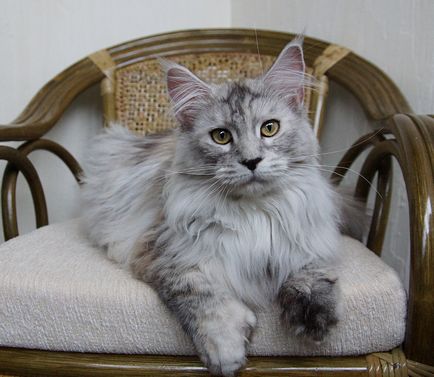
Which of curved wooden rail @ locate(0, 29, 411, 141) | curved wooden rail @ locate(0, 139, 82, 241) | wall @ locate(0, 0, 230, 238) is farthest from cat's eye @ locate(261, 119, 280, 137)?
wall @ locate(0, 0, 230, 238)

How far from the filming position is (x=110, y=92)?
6.01ft

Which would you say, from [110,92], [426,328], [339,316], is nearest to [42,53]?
[110,92]

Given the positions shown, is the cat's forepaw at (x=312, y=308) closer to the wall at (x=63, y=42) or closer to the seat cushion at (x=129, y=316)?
the seat cushion at (x=129, y=316)

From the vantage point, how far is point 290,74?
110 centimetres

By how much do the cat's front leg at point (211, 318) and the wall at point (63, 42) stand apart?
3.82ft

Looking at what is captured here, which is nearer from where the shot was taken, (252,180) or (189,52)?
(252,180)

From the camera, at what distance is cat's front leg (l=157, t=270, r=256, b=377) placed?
91 centimetres

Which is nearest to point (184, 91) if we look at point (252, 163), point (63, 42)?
point (252, 163)

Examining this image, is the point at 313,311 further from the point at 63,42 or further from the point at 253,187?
the point at 63,42

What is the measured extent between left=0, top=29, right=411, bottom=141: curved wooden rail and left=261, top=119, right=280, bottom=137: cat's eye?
1.68 feet

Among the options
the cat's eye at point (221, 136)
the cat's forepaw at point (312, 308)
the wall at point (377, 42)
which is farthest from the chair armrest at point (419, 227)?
the cat's eye at point (221, 136)

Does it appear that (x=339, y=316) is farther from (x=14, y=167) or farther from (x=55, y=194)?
(x=55, y=194)

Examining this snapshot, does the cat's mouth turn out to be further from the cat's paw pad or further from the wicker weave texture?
the wicker weave texture

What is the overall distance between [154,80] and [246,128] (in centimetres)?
94
